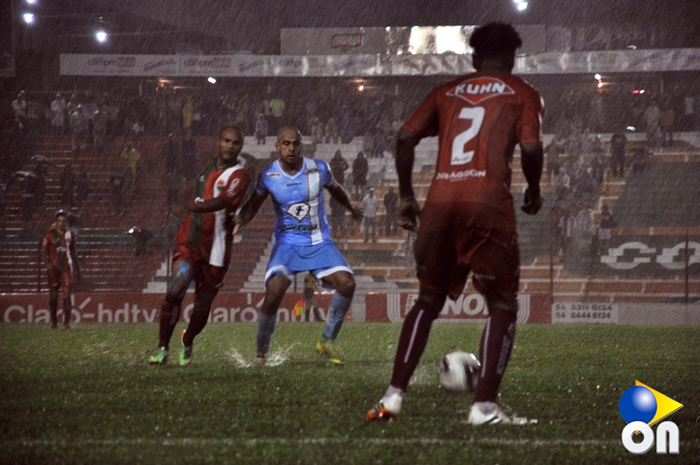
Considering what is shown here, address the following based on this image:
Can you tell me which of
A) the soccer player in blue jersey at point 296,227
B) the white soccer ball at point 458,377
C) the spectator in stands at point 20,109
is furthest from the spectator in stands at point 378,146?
the white soccer ball at point 458,377

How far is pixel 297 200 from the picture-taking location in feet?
27.3

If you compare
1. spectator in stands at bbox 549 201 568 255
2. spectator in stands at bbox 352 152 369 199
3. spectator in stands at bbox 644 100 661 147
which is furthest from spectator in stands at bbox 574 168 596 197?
spectator in stands at bbox 352 152 369 199

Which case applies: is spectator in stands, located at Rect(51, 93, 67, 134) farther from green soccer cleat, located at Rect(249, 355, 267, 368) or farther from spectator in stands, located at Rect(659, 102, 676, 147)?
green soccer cleat, located at Rect(249, 355, 267, 368)

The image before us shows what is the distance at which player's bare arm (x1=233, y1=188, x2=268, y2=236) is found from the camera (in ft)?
26.3

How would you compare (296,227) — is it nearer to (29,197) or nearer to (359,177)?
(359,177)

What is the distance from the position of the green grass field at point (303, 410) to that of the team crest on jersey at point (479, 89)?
5.47 ft

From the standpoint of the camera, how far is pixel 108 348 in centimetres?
1116

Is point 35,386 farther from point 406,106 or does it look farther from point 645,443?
point 406,106

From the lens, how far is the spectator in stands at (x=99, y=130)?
97.0ft

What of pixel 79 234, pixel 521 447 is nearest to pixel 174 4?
pixel 79 234

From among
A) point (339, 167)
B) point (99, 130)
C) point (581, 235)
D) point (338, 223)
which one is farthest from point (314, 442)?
point (99, 130)

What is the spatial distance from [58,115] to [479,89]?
2815 centimetres

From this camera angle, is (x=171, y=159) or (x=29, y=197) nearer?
(x=29, y=197)

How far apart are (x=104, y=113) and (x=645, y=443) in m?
27.6
